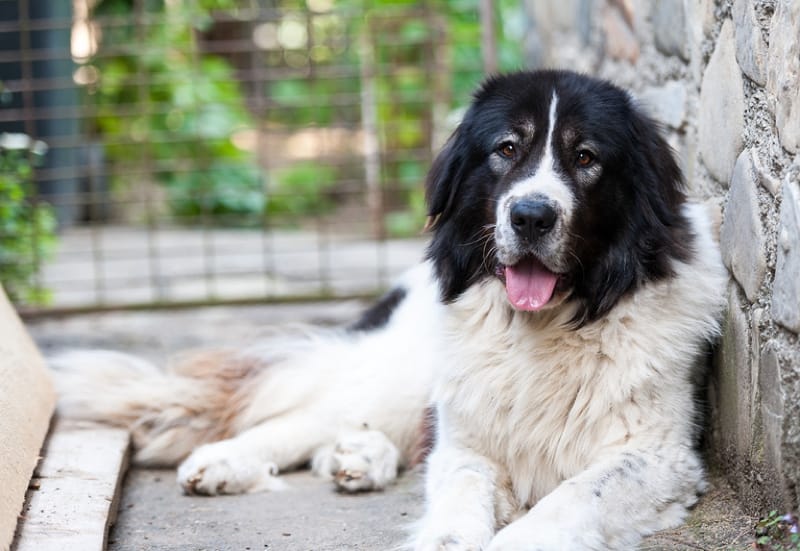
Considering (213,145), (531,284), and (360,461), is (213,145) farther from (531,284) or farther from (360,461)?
(531,284)

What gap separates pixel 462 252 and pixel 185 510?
44.4 inches

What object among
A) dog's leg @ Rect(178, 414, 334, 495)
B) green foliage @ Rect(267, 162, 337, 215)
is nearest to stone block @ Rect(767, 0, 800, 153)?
dog's leg @ Rect(178, 414, 334, 495)

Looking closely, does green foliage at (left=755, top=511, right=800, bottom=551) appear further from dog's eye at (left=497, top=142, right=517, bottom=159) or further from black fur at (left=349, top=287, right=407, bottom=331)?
black fur at (left=349, top=287, right=407, bottom=331)

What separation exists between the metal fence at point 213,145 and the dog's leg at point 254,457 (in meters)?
1.99

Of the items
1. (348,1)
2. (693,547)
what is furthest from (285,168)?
(693,547)

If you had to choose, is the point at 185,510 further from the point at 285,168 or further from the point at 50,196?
the point at 285,168

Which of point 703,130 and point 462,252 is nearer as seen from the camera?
point 462,252

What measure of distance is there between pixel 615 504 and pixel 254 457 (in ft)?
4.30

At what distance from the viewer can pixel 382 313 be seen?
13.1 ft

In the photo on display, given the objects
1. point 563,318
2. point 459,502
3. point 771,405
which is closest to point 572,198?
point 563,318

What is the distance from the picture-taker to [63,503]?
3.00 meters

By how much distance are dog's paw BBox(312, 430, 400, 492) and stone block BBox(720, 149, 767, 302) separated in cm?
122

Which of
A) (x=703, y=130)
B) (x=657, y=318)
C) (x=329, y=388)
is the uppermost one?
(x=703, y=130)

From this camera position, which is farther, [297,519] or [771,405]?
[297,519]
